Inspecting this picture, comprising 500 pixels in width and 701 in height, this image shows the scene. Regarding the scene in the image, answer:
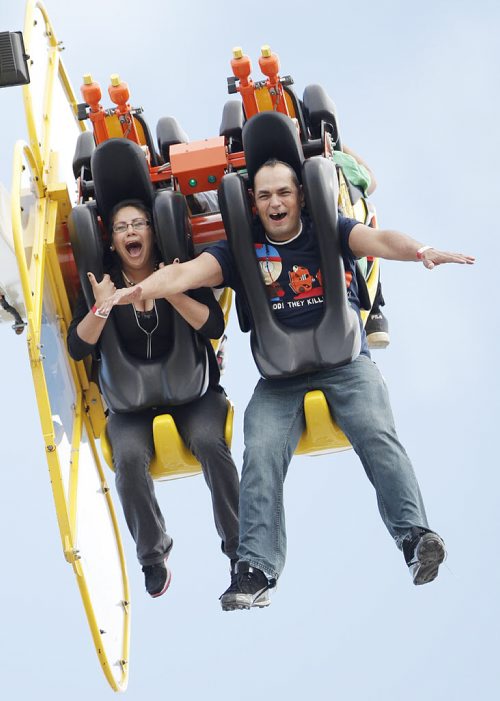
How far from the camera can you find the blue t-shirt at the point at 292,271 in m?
8.20

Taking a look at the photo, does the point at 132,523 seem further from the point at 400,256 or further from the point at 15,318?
the point at 400,256

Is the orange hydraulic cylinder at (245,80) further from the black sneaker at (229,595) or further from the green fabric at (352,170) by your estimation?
the black sneaker at (229,595)

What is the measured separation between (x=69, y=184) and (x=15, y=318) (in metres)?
0.84

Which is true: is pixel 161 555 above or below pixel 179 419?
below

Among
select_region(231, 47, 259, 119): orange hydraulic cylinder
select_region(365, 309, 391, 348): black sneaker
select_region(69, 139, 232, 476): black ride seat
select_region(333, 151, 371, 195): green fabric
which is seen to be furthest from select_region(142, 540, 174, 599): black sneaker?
select_region(231, 47, 259, 119): orange hydraulic cylinder

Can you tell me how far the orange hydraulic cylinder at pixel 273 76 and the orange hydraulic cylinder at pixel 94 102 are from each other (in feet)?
2.99

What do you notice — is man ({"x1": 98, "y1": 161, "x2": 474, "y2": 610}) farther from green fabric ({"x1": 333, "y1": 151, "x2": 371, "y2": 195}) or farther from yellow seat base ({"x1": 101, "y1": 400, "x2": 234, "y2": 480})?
green fabric ({"x1": 333, "y1": 151, "x2": 371, "y2": 195})

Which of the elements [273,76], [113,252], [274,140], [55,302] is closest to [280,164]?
[274,140]

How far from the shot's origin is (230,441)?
8461mm

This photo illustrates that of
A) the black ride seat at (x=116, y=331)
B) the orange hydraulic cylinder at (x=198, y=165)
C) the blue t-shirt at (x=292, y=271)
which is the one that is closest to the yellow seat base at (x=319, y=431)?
the blue t-shirt at (x=292, y=271)

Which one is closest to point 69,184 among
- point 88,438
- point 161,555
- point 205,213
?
point 205,213

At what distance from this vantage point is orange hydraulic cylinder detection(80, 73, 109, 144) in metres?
9.37

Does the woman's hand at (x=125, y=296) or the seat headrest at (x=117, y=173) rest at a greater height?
the seat headrest at (x=117, y=173)

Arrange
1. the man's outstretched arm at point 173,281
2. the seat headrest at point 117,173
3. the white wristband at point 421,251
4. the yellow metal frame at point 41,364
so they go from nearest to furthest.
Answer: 1. the white wristband at point 421,251
2. the man's outstretched arm at point 173,281
3. the yellow metal frame at point 41,364
4. the seat headrest at point 117,173
